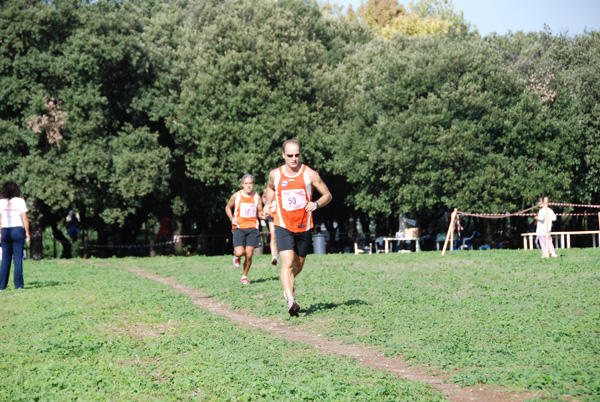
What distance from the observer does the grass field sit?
6.39 metres

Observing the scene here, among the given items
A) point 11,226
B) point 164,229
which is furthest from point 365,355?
point 164,229

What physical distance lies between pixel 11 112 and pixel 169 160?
324 inches

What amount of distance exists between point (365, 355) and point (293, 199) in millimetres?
3266

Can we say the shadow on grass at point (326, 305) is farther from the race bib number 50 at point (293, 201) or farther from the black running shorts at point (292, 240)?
the race bib number 50 at point (293, 201)

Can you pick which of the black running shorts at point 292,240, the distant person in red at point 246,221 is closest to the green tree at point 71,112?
the distant person in red at point 246,221

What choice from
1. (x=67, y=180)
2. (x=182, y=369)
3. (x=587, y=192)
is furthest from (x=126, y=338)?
(x=587, y=192)

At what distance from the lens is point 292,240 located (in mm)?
10680

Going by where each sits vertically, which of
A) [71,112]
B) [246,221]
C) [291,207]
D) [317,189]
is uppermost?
[71,112]

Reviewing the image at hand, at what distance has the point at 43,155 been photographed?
34688 millimetres

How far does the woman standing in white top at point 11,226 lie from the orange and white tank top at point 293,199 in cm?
768

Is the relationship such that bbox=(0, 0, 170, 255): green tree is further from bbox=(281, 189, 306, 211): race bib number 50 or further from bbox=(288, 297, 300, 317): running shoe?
bbox=(288, 297, 300, 317): running shoe

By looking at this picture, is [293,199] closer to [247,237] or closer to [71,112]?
[247,237]

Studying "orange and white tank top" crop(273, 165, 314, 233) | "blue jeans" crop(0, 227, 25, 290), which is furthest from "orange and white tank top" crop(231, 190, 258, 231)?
"orange and white tank top" crop(273, 165, 314, 233)

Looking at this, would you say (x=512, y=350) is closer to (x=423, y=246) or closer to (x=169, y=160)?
(x=169, y=160)
